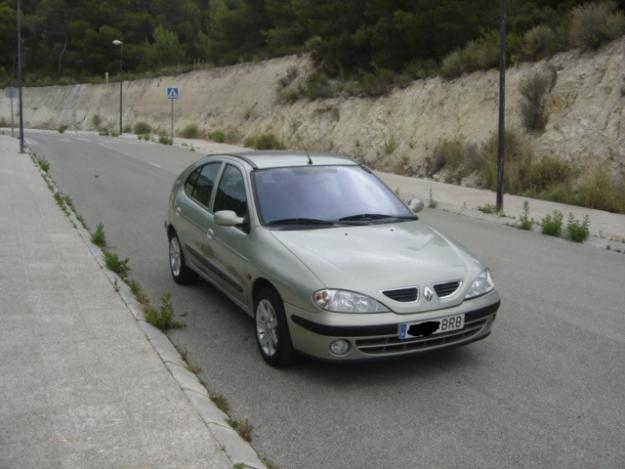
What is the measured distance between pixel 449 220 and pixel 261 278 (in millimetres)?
8538

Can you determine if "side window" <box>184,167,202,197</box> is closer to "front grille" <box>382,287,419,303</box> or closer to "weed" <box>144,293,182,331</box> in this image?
"weed" <box>144,293,182,331</box>

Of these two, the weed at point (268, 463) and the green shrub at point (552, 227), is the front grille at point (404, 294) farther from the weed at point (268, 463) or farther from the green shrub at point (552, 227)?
the green shrub at point (552, 227)

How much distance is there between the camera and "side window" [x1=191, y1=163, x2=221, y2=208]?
7.37 meters

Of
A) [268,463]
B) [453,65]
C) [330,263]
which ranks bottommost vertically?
[268,463]

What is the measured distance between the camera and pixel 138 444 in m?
4.02

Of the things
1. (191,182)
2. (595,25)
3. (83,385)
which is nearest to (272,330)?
(83,385)

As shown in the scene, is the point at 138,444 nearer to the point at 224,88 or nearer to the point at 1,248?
the point at 1,248

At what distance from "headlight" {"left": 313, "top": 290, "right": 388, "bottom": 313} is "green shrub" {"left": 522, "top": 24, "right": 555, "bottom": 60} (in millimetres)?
19092

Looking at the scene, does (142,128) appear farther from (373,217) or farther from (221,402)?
(221,402)

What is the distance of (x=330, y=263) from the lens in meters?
5.35

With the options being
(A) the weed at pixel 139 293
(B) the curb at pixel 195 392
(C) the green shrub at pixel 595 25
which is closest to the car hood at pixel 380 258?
(B) the curb at pixel 195 392

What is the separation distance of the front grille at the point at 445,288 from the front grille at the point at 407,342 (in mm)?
267

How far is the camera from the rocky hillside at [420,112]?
62.4 feet

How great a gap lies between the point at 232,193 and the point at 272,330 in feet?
5.66
